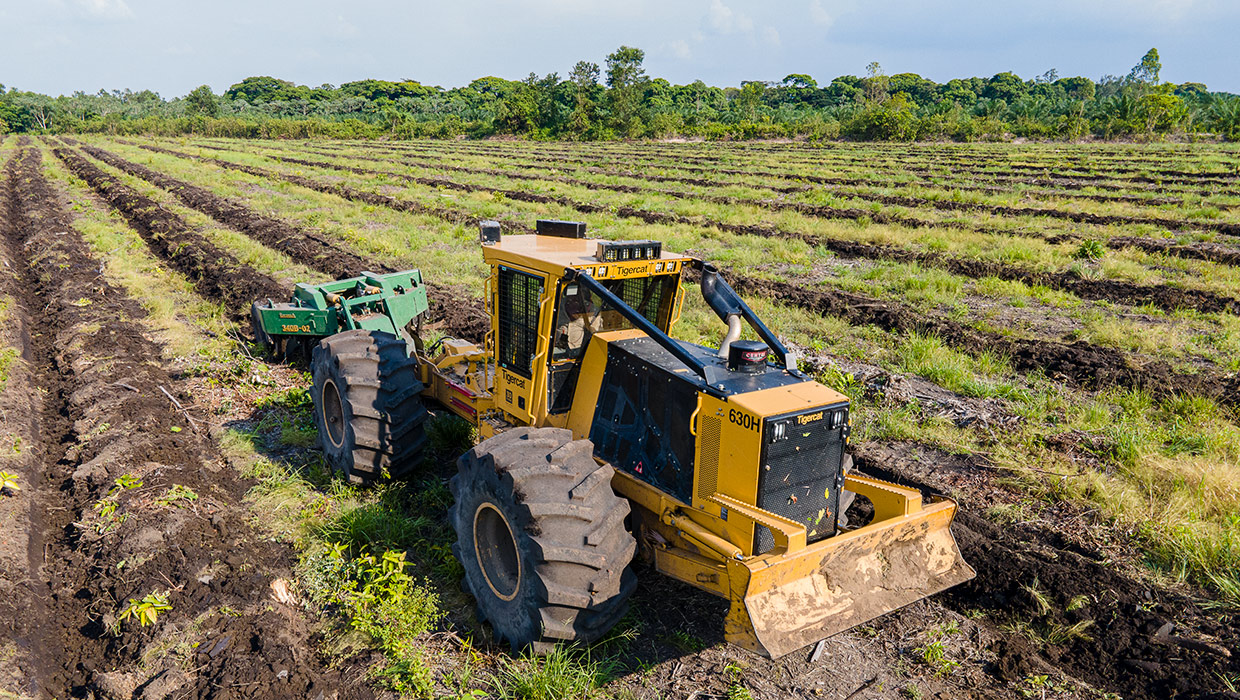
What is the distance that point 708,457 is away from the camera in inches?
204

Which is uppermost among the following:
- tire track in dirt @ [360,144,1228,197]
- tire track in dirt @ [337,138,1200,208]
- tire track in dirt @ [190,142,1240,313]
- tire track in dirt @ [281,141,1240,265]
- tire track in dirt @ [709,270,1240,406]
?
tire track in dirt @ [360,144,1228,197]

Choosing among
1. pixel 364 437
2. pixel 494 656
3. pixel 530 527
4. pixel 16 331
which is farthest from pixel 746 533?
pixel 16 331

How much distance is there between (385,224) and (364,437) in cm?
1711

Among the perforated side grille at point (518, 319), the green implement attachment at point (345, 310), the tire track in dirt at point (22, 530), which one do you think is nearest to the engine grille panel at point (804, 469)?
the perforated side grille at point (518, 319)

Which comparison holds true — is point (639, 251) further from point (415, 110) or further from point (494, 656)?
point (415, 110)

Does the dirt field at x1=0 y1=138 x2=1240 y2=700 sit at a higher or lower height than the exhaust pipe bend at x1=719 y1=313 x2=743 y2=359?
lower

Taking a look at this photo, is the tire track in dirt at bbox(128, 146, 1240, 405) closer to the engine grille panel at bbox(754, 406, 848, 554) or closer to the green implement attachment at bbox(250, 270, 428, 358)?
the engine grille panel at bbox(754, 406, 848, 554)

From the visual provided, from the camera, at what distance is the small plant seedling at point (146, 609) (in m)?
5.46

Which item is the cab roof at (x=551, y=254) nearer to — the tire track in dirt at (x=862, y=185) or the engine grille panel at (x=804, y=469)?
the engine grille panel at (x=804, y=469)

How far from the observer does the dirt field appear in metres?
5.24

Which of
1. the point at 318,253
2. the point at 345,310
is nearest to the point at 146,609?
the point at 345,310

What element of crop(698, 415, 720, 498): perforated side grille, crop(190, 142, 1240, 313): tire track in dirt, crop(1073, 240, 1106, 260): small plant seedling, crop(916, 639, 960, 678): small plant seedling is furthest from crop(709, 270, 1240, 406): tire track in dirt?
crop(698, 415, 720, 498): perforated side grille

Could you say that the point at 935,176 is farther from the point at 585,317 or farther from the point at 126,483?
the point at 126,483

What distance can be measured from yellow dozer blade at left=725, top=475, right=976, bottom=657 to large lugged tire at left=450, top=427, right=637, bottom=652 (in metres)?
0.82
